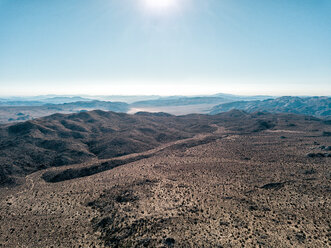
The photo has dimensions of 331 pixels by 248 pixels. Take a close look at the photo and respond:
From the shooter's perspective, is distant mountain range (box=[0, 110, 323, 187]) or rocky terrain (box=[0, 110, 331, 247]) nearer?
rocky terrain (box=[0, 110, 331, 247])

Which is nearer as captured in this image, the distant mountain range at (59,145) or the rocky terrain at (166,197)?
the rocky terrain at (166,197)

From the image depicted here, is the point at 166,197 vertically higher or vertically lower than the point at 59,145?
lower

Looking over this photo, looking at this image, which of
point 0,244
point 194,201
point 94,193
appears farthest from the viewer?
point 94,193

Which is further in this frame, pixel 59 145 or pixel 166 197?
pixel 59 145

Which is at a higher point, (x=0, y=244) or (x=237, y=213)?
(x=237, y=213)

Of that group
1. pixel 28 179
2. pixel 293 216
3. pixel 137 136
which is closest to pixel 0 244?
pixel 28 179

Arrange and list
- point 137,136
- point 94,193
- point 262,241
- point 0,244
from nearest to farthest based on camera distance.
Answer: point 262,241
point 0,244
point 94,193
point 137,136

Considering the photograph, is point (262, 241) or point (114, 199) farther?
point (114, 199)

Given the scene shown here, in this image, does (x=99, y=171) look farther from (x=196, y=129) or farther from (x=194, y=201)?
(x=196, y=129)
